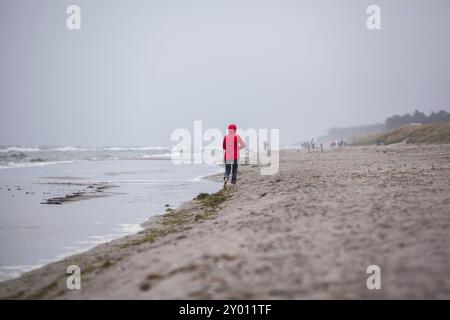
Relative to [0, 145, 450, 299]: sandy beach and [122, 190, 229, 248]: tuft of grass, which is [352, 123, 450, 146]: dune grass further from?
[0, 145, 450, 299]: sandy beach

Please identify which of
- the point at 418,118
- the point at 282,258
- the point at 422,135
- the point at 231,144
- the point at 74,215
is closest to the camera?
the point at 282,258

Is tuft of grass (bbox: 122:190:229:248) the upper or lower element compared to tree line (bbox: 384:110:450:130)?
lower

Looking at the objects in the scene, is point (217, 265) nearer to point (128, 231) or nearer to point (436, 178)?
point (128, 231)

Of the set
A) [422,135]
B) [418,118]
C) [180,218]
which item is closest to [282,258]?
[180,218]

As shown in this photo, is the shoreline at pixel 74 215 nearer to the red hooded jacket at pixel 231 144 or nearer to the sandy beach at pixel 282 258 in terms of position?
the sandy beach at pixel 282 258

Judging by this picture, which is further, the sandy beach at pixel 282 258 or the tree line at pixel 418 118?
the tree line at pixel 418 118

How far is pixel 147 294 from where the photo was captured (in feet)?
14.9

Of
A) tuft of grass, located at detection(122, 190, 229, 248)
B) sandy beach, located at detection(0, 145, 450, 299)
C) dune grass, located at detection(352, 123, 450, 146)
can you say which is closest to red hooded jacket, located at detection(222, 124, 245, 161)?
tuft of grass, located at detection(122, 190, 229, 248)

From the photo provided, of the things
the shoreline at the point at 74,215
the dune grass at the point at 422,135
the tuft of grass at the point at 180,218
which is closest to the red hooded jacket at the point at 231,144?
the shoreline at the point at 74,215

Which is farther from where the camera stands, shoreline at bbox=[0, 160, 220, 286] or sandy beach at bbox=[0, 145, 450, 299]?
shoreline at bbox=[0, 160, 220, 286]

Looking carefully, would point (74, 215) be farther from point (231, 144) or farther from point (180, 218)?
point (231, 144)

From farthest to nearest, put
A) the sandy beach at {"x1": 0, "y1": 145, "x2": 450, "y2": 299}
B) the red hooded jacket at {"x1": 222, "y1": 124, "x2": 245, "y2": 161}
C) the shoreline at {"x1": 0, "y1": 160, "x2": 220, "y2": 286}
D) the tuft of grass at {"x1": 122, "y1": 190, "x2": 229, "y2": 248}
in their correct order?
the red hooded jacket at {"x1": 222, "y1": 124, "x2": 245, "y2": 161}, the tuft of grass at {"x1": 122, "y1": 190, "x2": 229, "y2": 248}, the shoreline at {"x1": 0, "y1": 160, "x2": 220, "y2": 286}, the sandy beach at {"x1": 0, "y1": 145, "x2": 450, "y2": 299}

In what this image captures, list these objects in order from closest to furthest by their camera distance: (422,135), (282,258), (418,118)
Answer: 1. (282,258)
2. (422,135)
3. (418,118)
